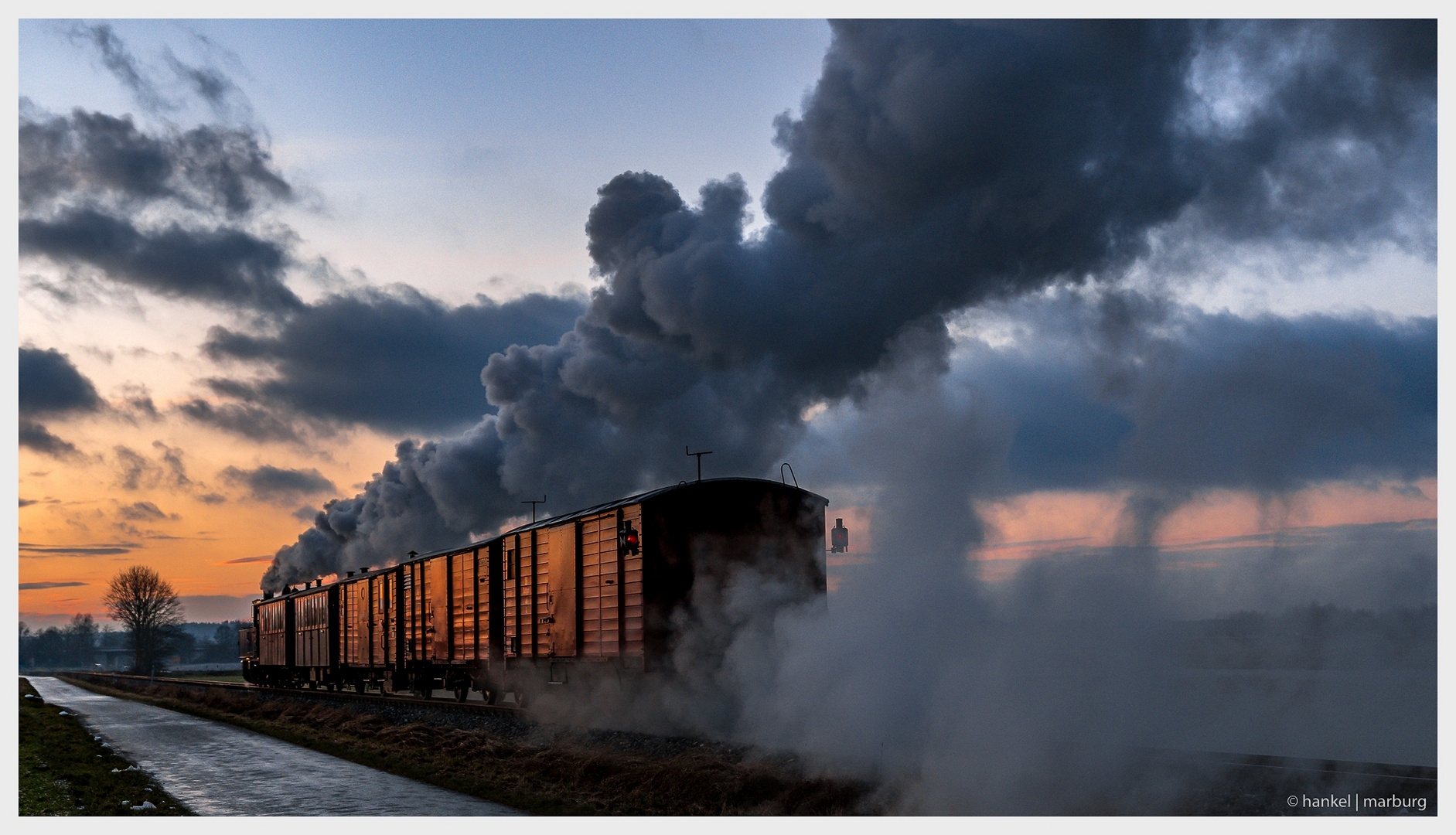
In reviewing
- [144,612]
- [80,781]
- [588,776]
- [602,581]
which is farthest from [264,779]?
[144,612]

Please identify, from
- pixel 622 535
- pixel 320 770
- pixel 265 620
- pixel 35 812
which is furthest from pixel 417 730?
pixel 265 620

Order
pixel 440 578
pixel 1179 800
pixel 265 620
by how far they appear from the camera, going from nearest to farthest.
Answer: pixel 1179 800 < pixel 440 578 < pixel 265 620

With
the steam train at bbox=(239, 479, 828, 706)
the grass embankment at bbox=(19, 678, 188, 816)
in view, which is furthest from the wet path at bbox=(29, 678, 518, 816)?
the steam train at bbox=(239, 479, 828, 706)

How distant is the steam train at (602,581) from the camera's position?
1914 cm

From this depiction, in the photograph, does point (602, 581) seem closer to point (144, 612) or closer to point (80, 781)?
point (80, 781)

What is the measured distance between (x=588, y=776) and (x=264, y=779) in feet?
18.6

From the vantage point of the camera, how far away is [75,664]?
192 m

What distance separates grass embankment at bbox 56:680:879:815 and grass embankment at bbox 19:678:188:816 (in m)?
3.40

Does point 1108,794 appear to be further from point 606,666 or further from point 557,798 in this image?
point 606,666

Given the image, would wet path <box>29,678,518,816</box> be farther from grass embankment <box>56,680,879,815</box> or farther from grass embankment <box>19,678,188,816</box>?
grass embankment <box>56,680,879,815</box>

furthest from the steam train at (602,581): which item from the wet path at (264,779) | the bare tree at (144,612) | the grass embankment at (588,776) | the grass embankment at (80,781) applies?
the bare tree at (144,612)

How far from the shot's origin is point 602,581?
20.3 meters

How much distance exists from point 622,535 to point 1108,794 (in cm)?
1025

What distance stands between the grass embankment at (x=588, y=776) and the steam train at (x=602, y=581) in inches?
93.9
